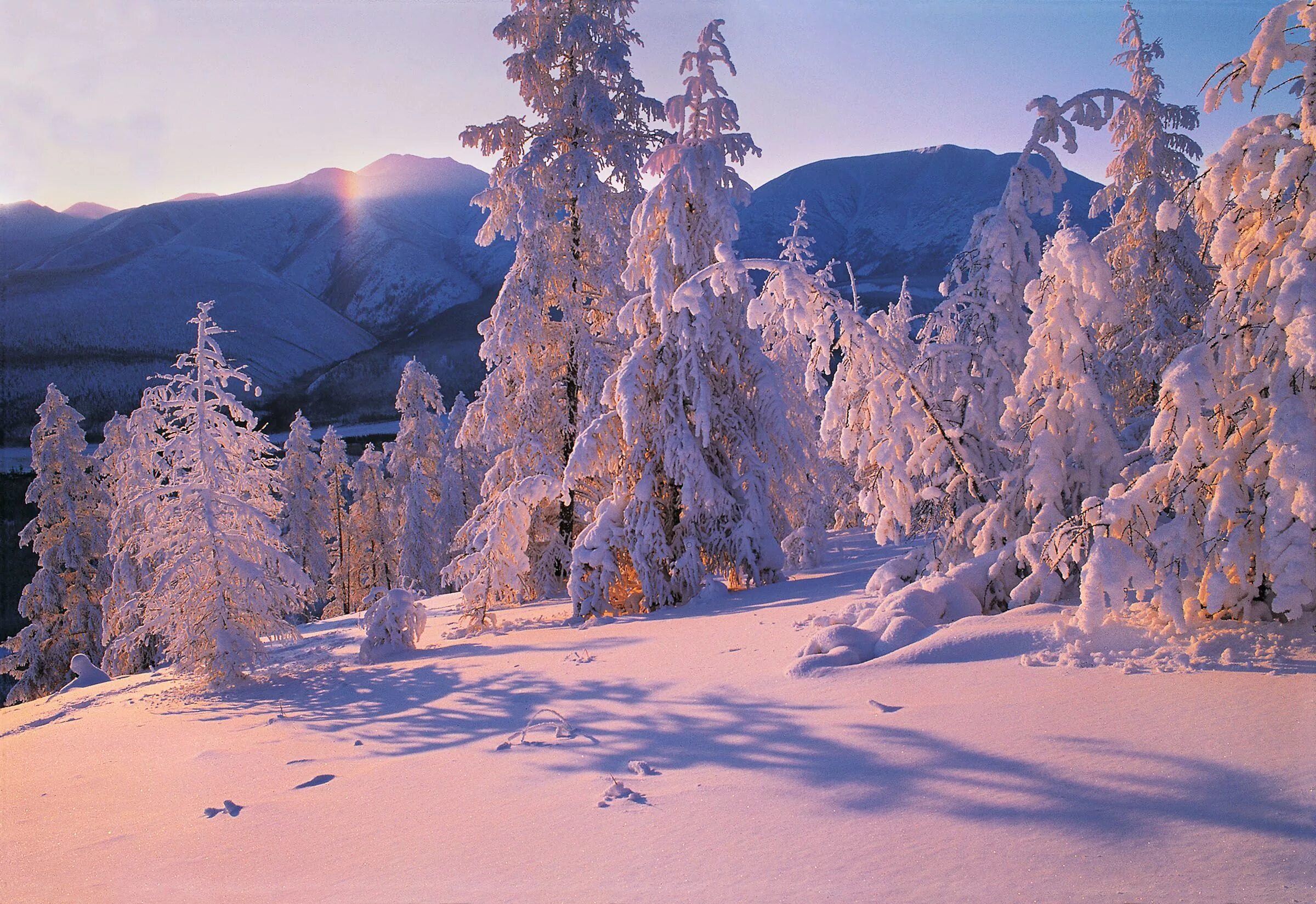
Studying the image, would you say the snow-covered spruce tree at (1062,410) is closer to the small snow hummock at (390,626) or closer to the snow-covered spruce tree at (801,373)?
the snow-covered spruce tree at (801,373)

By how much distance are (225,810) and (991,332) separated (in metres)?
7.99

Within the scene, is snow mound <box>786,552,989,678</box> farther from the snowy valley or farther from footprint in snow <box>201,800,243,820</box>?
footprint in snow <box>201,800,243,820</box>

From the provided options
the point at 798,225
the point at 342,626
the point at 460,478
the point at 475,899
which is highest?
the point at 798,225

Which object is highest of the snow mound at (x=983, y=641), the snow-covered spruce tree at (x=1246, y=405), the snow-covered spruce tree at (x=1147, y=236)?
the snow-covered spruce tree at (x=1147, y=236)

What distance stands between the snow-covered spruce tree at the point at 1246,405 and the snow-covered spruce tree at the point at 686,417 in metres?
5.97

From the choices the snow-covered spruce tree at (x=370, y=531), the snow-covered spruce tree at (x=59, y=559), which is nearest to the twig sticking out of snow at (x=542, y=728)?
the snow-covered spruce tree at (x=59, y=559)

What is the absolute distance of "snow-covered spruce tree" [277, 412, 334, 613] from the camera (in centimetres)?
4003

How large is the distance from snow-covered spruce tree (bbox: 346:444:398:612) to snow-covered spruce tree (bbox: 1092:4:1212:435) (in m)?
36.1

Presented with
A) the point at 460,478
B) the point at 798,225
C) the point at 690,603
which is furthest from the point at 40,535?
the point at 798,225

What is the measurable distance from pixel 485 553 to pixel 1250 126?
365 inches

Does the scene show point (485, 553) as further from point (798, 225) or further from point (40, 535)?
point (40, 535)

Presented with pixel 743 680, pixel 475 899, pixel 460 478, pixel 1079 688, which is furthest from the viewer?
pixel 460 478

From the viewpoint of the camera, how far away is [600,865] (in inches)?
115

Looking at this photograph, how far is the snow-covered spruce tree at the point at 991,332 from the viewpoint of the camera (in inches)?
273
